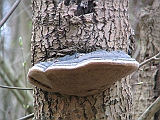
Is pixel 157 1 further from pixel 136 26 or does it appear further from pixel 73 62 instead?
pixel 73 62

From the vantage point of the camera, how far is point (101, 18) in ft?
4.47

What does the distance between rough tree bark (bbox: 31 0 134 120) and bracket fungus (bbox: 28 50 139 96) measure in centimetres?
18

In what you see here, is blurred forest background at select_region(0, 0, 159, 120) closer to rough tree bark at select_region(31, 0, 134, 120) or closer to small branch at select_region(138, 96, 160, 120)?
rough tree bark at select_region(31, 0, 134, 120)

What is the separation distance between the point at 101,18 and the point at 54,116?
0.57m

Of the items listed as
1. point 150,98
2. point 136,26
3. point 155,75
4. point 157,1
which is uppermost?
point 157,1

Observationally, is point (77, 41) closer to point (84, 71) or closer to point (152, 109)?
Answer: point (84, 71)

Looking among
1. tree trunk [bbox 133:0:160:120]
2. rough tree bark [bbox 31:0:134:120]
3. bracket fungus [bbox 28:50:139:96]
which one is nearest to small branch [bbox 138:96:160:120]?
rough tree bark [bbox 31:0:134:120]

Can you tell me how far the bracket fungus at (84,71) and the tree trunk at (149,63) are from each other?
187 centimetres

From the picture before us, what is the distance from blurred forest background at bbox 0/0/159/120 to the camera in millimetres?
3336

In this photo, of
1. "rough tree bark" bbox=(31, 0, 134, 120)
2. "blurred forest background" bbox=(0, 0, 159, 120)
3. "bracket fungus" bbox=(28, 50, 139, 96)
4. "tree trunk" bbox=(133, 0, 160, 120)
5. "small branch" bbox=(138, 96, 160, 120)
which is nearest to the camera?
"bracket fungus" bbox=(28, 50, 139, 96)

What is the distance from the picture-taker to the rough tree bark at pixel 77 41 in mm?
1314

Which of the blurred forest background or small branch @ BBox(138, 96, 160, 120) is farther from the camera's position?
the blurred forest background

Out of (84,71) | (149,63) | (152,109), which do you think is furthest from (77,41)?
(149,63)

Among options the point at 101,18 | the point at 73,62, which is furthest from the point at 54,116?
the point at 101,18
